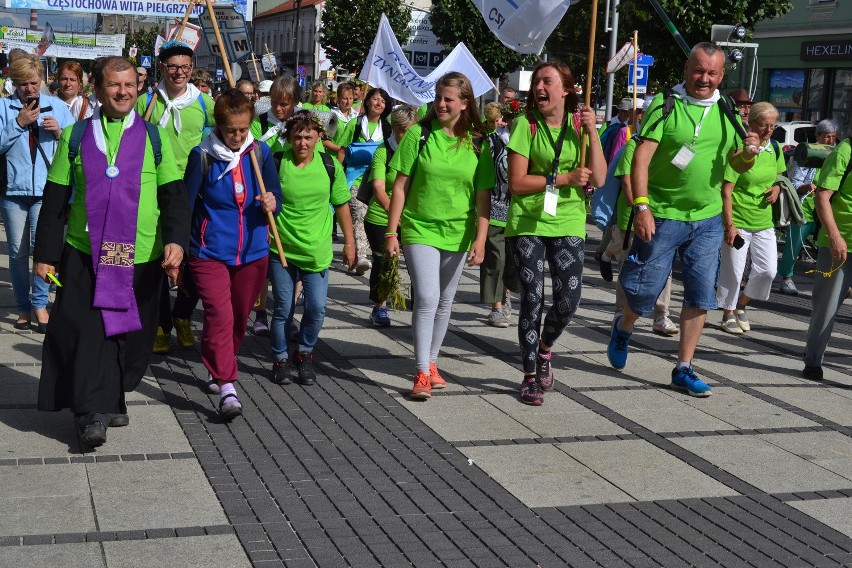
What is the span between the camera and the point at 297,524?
4781 mm

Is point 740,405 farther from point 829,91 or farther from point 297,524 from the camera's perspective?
point 829,91

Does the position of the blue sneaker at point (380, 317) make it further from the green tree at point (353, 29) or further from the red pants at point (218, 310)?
the green tree at point (353, 29)

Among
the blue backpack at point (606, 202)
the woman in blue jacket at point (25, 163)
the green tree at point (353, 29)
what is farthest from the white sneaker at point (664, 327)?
the green tree at point (353, 29)

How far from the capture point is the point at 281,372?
23.6 ft

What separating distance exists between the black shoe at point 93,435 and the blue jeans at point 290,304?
5.65 ft

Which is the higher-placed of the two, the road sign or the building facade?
the building facade

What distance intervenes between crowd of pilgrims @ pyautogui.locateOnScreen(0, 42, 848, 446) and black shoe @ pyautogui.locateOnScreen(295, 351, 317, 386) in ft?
0.05

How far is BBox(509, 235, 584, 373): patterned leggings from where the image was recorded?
22.5 ft

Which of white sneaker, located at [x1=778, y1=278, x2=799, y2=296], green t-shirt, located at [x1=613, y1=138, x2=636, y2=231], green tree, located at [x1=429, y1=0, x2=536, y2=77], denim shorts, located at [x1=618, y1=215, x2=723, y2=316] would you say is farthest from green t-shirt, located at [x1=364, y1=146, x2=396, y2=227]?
green tree, located at [x1=429, y1=0, x2=536, y2=77]

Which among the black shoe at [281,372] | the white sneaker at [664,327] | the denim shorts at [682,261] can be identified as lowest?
the black shoe at [281,372]

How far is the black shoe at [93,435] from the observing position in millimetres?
5594

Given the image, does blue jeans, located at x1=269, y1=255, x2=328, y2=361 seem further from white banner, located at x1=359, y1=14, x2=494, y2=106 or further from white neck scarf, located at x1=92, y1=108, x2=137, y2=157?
white banner, located at x1=359, y1=14, x2=494, y2=106

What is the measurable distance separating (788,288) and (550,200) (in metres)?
6.24

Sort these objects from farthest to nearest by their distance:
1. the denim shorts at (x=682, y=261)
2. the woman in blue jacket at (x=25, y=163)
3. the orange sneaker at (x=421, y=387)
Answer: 1. the woman in blue jacket at (x=25, y=163)
2. the denim shorts at (x=682, y=261)
3. the orange sneaker at (x=421, y=387)
